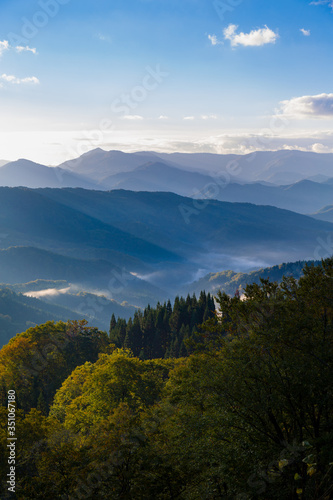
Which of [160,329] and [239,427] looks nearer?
[239,427]

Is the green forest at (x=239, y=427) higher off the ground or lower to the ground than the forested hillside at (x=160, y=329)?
lower

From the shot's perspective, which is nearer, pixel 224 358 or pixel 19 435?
pixel 224 358

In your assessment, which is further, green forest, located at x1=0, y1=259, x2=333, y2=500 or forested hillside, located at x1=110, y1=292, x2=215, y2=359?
forested hillside, located at x1=110, y1=292, x2=215, y2=359

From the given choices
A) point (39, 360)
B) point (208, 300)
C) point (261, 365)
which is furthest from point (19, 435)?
point (208, 300)

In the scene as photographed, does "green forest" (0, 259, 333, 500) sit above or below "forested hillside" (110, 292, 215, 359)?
below

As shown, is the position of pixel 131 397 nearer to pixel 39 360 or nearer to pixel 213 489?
pixel 213 489

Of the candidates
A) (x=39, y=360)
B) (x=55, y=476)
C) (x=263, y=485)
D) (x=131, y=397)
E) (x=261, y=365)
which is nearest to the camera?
(x=263, y=485)

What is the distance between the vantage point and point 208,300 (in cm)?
15100

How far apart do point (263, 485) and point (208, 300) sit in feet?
435

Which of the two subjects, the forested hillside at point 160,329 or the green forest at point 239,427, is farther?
the forested hillside at point 160,329

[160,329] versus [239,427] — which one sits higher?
[160,329]

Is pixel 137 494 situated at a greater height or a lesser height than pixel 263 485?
lesser

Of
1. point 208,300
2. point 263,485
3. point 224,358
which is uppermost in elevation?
point 208,300

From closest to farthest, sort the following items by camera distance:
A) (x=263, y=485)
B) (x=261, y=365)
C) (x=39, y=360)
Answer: (x=263, y=485)
(x=261, y=365)
(x=39, y=360)
